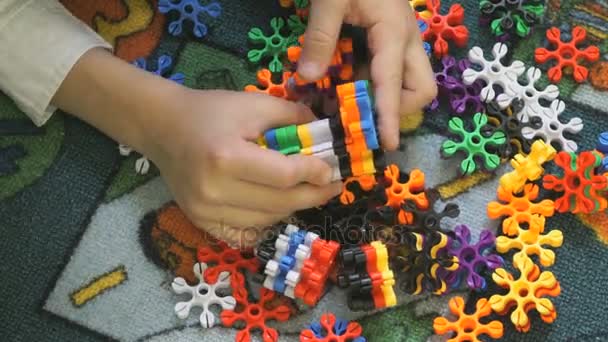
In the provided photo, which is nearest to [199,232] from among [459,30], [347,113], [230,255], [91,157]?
[230,255]

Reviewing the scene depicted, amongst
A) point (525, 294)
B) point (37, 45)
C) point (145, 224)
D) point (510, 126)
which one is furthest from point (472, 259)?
point (37, 45)

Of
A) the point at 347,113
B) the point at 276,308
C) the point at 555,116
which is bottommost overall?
the point at 276,308

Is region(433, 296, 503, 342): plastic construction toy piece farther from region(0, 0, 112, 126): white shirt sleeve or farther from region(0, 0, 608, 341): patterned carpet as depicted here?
region(0, 0, 112, 126): white shirt sleeve

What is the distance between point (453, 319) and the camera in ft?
2.94

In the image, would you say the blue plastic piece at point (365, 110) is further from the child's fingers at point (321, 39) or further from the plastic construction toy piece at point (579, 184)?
the plastic construction toy piece at point (579, 184)

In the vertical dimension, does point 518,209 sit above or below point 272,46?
below

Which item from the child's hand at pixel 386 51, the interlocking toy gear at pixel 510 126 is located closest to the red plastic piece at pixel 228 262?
the child's hand at pixel 386 51

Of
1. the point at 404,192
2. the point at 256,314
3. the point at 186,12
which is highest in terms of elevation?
the point at 186,12

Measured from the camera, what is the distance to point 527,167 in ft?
3.01

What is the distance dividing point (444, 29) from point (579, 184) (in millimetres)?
263

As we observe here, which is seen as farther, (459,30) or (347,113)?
(459,30)

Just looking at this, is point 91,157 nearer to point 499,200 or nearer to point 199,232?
point 199,232

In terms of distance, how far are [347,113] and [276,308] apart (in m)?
0.28

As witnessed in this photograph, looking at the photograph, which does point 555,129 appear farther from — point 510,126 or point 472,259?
point 472,259
